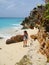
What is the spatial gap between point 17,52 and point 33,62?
15.4 ft

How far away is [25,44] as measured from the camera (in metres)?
19.8

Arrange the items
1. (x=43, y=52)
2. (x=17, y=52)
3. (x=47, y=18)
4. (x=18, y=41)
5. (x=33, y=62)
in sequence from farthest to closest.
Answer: (x=18, y=41) → (x=47, y=18) → (x=17, y=52) → (x=43, y=52) → (x=33, y=62)

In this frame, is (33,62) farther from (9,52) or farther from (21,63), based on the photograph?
(9,52)

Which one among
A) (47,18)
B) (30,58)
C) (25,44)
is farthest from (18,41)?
(30,58)

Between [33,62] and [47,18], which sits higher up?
[47,18]

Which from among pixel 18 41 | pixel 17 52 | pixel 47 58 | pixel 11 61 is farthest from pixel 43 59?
pixel 18 41

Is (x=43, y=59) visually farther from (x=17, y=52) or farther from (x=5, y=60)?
(x=17, y=52)

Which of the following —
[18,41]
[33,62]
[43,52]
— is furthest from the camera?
[18,41]

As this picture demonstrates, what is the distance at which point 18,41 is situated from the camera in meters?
23.8

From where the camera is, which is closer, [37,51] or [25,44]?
[37,51]

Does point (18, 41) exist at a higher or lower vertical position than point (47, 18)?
lower

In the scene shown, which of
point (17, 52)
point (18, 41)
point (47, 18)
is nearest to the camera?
point (17, 52)

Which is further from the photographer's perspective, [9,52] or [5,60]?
[9,52]

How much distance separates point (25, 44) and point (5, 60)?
16.2 feet
